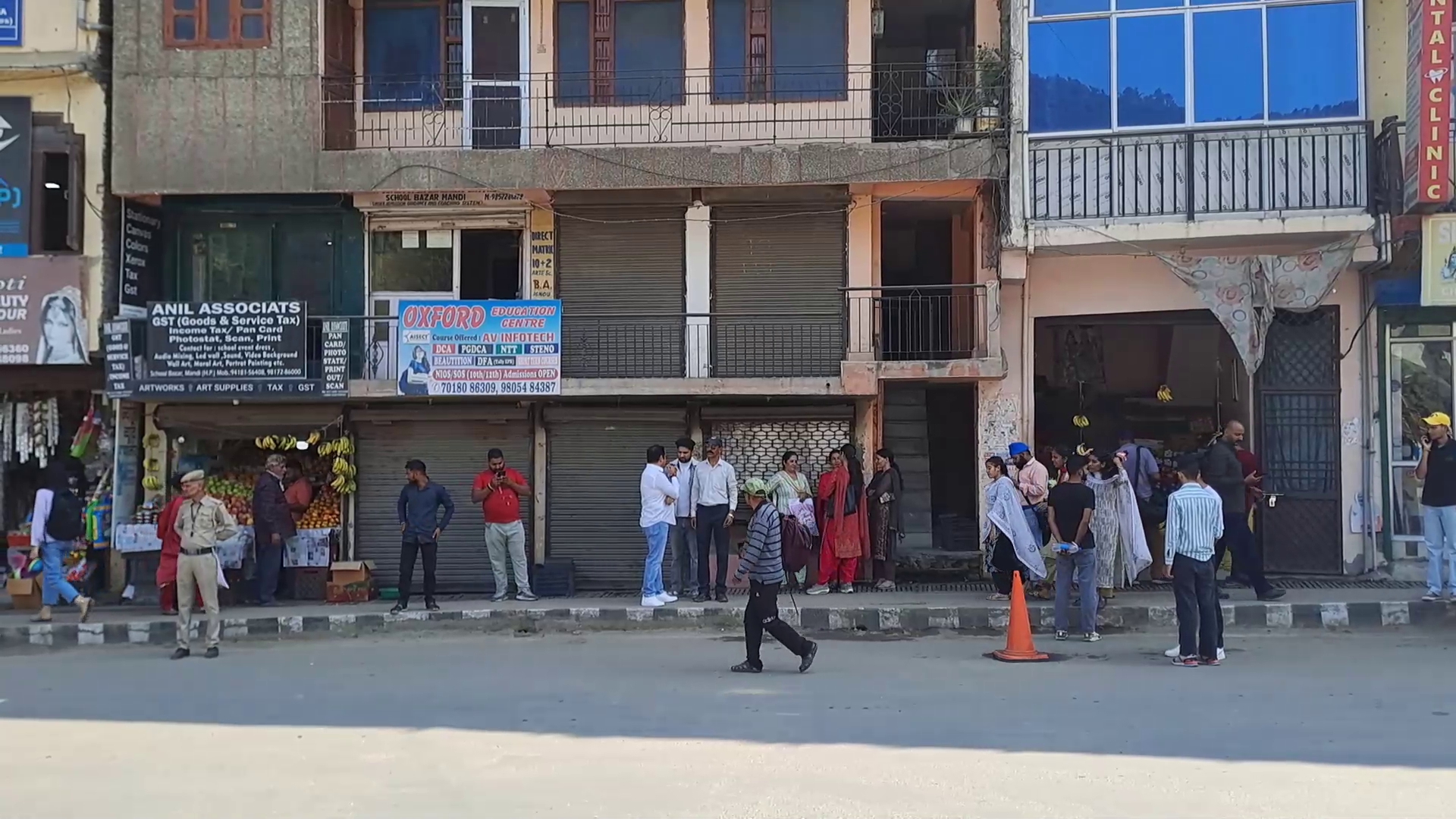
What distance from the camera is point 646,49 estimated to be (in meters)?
16.0

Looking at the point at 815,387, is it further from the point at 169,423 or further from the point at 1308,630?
the point at 169,423

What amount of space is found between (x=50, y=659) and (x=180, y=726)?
4948 millimetres

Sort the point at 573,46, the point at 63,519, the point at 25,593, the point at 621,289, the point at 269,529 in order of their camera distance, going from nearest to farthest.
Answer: the point at 63,519 → the point at 269,529 → the point at 25,593 → the point at 621,289 → the point at 573,46

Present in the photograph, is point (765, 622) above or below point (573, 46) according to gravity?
below

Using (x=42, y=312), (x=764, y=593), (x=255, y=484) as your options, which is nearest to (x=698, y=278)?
(x=255, y=484)

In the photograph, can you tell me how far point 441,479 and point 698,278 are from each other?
4.27 meters

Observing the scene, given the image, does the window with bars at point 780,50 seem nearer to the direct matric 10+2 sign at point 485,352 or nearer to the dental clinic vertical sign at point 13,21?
the direct matric 10+2 sign at point 485,352

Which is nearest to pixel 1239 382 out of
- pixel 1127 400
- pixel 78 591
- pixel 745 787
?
pixel 1127 400

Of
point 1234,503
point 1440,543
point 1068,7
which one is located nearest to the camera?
point 1440,543

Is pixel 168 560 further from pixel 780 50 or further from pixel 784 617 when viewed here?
pixel 780 50

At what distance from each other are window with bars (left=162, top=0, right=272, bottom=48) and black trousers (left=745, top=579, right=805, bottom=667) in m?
10.1

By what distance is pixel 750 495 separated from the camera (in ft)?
47.9

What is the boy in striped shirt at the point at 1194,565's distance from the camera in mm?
9992

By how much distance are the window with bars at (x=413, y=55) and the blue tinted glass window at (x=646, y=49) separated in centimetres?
215
